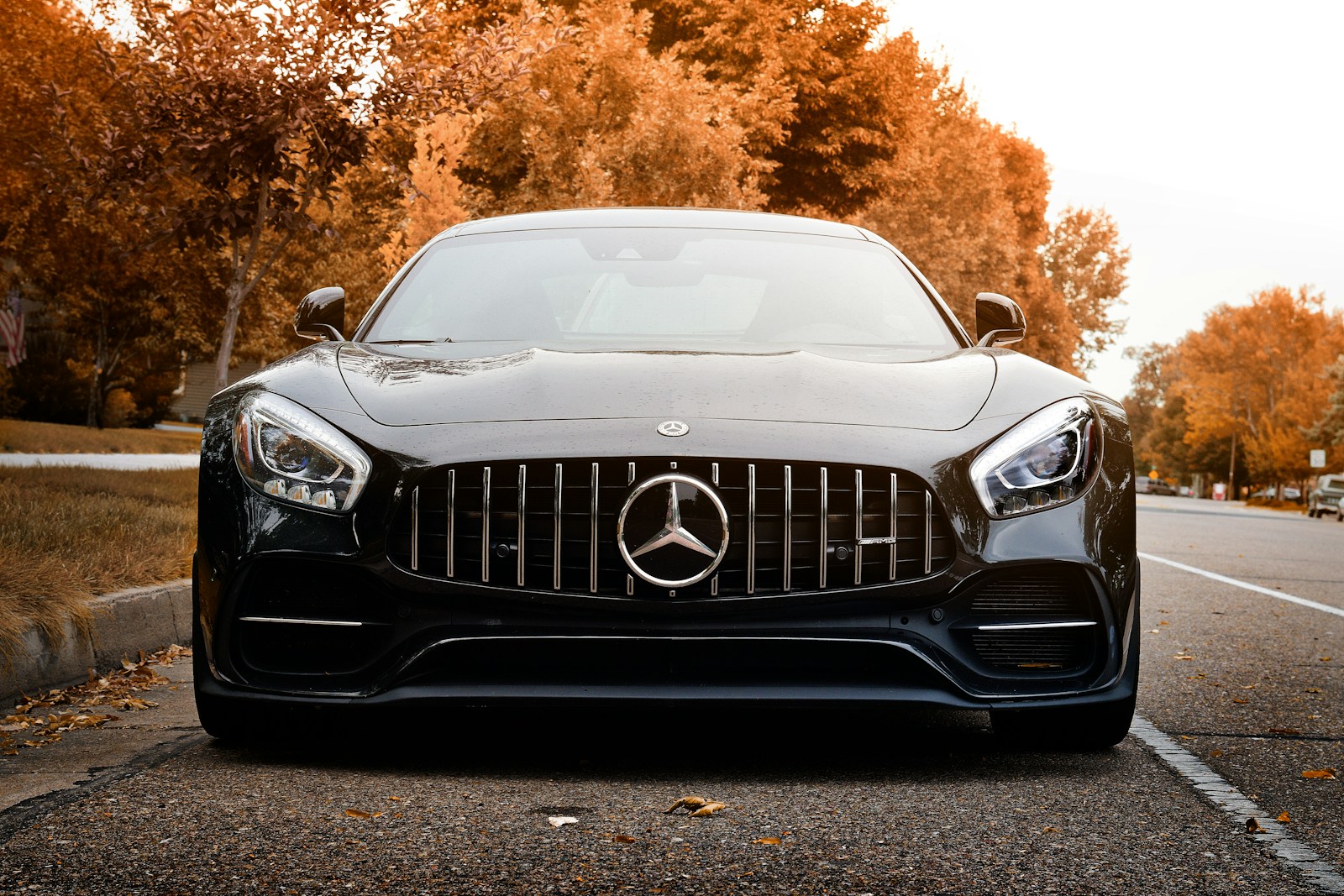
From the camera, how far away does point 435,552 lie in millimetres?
3293

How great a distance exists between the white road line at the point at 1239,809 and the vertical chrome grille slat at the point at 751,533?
110 centimetres

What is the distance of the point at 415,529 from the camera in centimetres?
328

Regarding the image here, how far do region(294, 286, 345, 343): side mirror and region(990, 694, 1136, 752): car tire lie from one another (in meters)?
2.27

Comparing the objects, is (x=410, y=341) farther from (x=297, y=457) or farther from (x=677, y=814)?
(x=677, y=814)

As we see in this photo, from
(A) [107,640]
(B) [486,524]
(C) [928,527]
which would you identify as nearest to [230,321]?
(A) [107,640]

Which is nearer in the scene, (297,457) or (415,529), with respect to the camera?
(415,529)

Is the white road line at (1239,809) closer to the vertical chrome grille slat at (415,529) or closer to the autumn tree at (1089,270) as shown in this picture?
the vertical chrome grille slat at (415,529)

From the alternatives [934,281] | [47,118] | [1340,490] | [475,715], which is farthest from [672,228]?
[1340,490]

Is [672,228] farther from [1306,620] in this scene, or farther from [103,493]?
[103,493]

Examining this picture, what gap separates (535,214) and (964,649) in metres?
2.53

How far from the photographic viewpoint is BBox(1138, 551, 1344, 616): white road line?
8.32 metres

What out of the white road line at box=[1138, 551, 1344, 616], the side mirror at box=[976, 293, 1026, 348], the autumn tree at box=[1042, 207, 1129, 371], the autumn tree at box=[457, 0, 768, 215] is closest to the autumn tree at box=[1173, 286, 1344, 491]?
the autumn tree at box=[1042, 207, 1129, 371]

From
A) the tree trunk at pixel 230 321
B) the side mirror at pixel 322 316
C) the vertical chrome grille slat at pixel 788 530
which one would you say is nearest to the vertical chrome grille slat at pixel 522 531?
the vertical chrome grille slat at pixel 788 530

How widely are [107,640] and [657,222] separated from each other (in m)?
2.45
